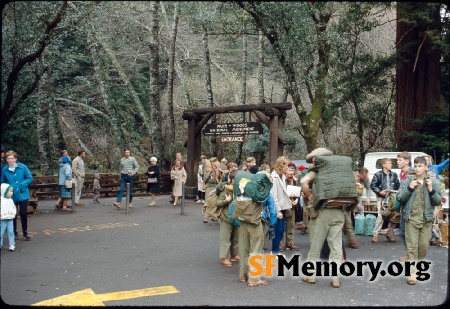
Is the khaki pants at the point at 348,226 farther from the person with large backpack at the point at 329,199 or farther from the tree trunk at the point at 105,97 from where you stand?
the tree trunk at the point at 105,97

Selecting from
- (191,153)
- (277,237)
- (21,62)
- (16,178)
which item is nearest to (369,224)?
(277,237)

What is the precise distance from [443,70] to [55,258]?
10.2 m

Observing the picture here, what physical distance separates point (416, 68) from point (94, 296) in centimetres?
1046

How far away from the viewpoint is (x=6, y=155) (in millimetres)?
9586

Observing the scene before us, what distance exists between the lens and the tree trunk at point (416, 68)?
11250 millimetres

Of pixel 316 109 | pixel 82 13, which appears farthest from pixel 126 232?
pixel 316 109

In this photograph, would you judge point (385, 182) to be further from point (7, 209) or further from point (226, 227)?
point (7, 209)

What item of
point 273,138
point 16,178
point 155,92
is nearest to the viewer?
point 16,178

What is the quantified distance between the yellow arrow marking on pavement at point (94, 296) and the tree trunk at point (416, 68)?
278 inches

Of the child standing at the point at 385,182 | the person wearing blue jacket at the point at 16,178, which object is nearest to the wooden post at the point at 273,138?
the child standing at the point at 385,182

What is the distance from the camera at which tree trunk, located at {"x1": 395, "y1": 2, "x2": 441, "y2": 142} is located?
11250mm

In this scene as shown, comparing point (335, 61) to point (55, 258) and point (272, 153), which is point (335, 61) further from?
point (55, 258)

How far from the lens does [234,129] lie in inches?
717

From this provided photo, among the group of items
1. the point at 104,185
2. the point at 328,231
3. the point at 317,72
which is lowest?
the point at 104,185
